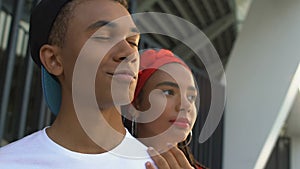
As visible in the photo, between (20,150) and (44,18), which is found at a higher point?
(44,18)

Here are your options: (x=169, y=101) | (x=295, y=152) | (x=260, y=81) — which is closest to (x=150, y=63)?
(x=169, y=101)

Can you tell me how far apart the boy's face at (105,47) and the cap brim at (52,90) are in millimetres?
44

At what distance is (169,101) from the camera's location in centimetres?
143

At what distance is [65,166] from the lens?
0.85 metres

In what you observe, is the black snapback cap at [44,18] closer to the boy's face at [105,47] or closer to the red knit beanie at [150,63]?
the boy's face at [105,47]

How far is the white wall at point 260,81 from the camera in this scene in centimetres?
407

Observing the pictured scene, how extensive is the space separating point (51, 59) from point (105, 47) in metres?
0.13

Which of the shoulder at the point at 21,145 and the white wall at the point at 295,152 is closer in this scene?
the shoulder at the point at 21,145

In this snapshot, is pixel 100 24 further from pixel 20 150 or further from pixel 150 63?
pixel 150 63

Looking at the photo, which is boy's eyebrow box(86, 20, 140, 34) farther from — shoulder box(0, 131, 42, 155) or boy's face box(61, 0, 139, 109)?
shoulder box(0, 131, 42, 155)

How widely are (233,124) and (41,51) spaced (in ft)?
11.3

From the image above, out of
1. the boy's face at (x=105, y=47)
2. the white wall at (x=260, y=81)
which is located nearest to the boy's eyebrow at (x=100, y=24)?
the boy's face at (x=105, y=47)

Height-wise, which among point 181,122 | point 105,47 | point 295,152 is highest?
point 105,47

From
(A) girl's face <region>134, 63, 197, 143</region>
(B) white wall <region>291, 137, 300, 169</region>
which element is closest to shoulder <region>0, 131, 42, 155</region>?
(A) girl's face <region>134, 63, 197, 143</region>
